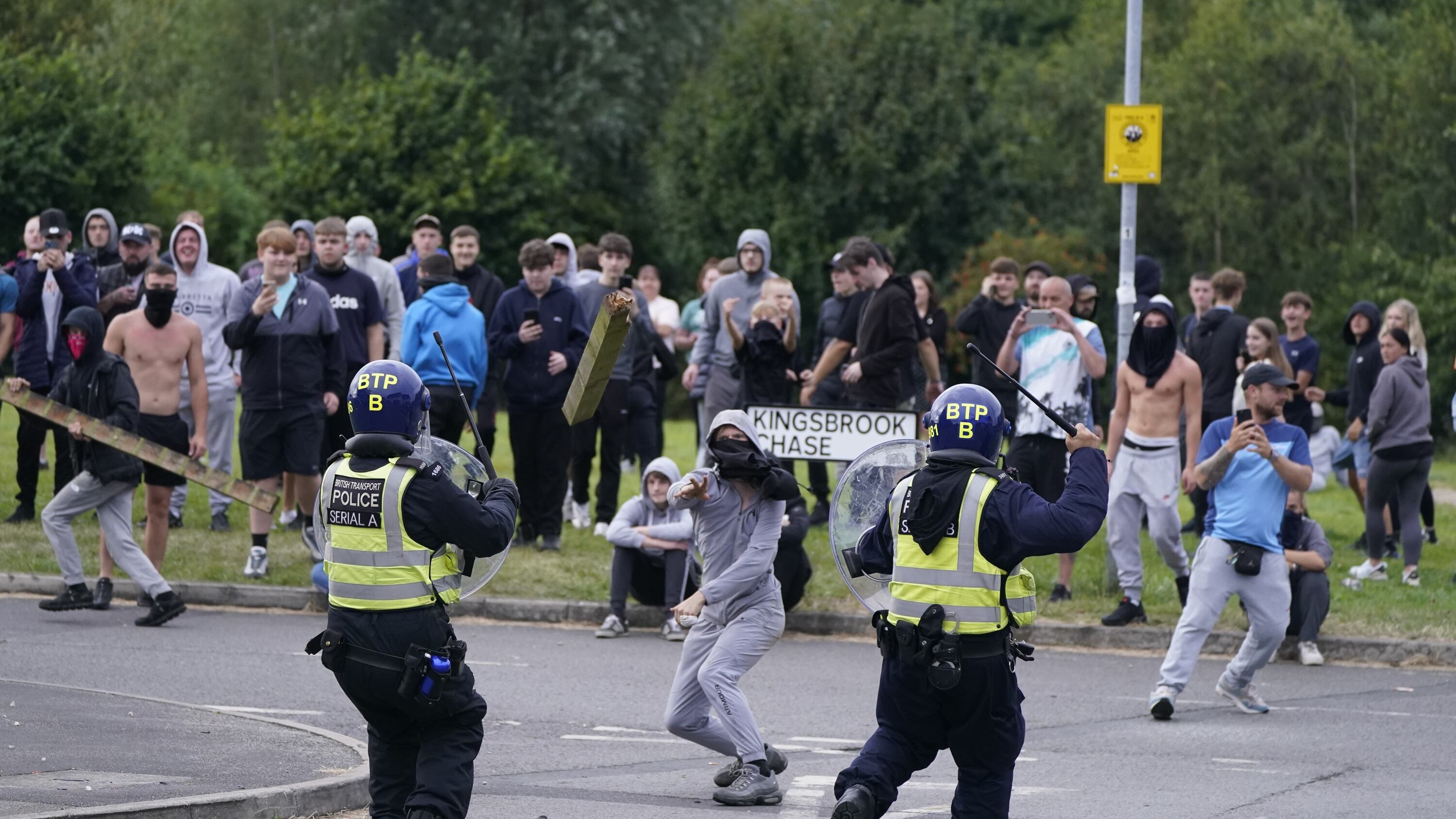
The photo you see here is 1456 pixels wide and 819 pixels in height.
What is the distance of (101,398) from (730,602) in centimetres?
533

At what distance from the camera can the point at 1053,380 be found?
1266 centimetres

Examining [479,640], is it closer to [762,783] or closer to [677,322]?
[762,783]

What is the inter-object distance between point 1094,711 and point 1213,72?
1551 inches

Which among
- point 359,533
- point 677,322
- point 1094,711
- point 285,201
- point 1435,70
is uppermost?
point 1435,70

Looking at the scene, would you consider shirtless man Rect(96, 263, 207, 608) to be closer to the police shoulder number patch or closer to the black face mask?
the black face mask

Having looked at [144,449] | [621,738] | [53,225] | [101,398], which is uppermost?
[53,225]

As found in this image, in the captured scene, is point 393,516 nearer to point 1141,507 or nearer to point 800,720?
point 800,720

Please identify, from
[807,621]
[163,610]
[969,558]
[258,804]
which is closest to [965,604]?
[969,558]

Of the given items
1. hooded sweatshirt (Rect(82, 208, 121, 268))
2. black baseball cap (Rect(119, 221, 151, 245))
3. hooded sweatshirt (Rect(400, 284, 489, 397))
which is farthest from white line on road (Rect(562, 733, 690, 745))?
hooded sweatshirt (Rect(82, 208, 121, 268))

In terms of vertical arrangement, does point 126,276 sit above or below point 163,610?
above

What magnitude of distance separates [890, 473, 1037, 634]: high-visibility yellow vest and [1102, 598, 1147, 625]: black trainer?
19.5 feet

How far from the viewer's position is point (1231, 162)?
151 feet

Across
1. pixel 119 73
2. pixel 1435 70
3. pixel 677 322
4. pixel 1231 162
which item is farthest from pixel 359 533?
pixel 119 73

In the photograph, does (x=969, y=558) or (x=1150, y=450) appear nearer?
(x=969, y=558)
